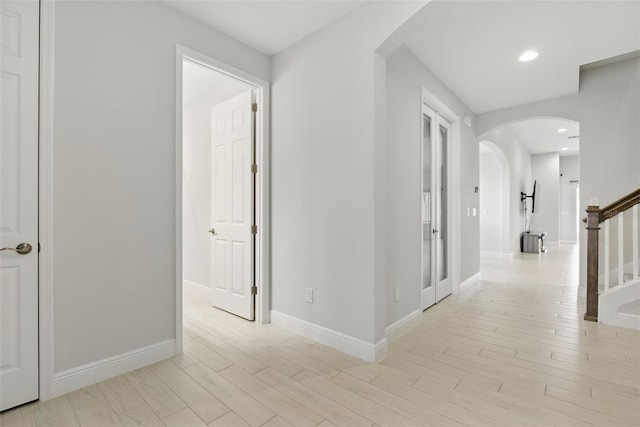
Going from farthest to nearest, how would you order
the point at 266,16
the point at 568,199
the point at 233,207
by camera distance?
the point at 568,199 → the point at 233,207 → the point at 266,16

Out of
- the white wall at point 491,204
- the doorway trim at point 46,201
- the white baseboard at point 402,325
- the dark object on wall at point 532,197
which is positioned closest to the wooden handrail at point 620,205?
the white baseboard at point 402,325

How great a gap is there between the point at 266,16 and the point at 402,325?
3.00 metres

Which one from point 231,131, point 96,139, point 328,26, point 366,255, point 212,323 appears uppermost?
point 328,26

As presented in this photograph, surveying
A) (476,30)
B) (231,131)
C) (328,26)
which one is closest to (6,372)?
(231,131)

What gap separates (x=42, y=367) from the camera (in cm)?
185

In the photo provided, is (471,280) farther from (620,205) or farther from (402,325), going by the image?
(402,325)

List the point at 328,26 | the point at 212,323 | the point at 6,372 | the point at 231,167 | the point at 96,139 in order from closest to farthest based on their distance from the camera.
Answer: the point at 6,372 < the point at 96,139 < the point at 328,26 < the point at 212,323 < the point at 231,167

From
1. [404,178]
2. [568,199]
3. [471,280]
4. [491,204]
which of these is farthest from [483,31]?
[568,199]

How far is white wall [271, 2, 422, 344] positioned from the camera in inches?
93.7

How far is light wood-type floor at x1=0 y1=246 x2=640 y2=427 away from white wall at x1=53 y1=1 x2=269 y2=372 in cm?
38

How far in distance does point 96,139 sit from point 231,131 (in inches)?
61.0

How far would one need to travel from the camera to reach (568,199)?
431 inches

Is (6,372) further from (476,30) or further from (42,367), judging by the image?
(476,30)

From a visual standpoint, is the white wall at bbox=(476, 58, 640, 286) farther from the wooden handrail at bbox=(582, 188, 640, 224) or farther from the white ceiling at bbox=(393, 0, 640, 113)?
the wooden handrail at bbox=(582, 188, 640, 224)
